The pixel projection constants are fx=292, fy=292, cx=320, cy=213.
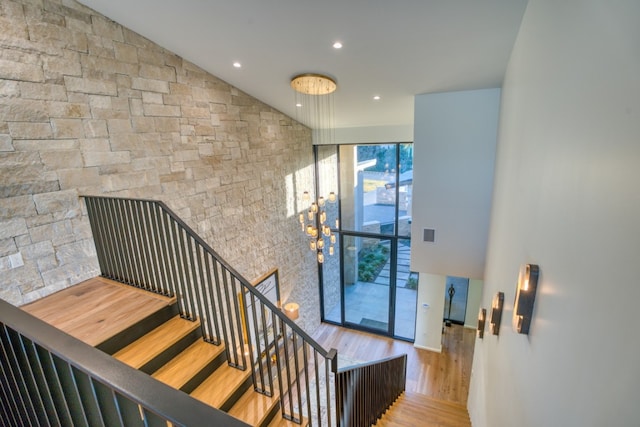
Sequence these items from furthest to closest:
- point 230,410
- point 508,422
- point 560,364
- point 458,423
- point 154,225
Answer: point 458,423
point 154,225
point 230,410
point 508,422
point 560,364

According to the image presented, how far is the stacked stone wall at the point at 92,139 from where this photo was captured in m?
2.52

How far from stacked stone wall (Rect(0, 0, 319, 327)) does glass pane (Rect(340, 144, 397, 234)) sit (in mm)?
2685

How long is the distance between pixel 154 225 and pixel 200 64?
2618 mm

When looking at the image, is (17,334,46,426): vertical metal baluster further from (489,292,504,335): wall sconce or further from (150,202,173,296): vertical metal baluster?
(489,292,504,335): wall sconce

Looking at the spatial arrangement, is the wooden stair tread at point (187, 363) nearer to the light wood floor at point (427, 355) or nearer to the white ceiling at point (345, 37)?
the white ceiling at point (345, 37)

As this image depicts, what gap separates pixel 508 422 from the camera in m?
1.99

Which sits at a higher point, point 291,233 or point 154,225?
point 154,225

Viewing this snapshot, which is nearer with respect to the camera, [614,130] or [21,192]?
[614,130]

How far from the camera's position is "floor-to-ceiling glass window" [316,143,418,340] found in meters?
6.55

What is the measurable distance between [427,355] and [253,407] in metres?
5.47

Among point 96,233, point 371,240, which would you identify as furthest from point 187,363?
point 371,240

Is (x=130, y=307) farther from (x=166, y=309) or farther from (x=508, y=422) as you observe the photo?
(x=508, y=422)

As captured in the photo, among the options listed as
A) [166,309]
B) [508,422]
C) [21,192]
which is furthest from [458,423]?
[21,192]

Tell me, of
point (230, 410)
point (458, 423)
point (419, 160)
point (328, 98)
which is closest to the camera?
point (230, 410)
